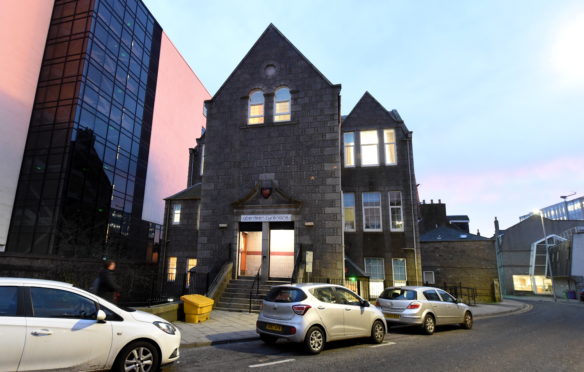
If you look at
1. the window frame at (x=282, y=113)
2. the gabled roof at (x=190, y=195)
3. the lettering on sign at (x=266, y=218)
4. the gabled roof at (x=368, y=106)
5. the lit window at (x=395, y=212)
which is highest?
the gabled roof at (x=368, y=106)

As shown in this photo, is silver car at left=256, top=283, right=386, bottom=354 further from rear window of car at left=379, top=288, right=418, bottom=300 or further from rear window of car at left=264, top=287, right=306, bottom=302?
rear window of car at left=379, top=288, right=418, bottom=300

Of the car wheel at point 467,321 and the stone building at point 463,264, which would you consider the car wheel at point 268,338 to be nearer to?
the car wheel at point 467,321

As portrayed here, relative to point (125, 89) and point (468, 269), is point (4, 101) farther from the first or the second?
point (468, 269)

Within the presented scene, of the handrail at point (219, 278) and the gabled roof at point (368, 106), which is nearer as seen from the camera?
the handrail at point (219, 278)

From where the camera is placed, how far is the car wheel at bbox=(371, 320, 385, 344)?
28.7 ft

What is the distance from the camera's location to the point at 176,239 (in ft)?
74.5

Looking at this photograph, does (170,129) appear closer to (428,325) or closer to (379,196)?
(379,196)

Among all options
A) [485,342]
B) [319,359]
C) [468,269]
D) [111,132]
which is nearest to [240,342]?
[319,359]

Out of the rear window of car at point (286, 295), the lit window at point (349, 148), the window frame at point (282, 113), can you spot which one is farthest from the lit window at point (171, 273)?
the rear window of car at point (286, 295)

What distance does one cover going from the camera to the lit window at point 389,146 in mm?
21500

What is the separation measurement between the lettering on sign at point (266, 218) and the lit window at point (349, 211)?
6.10 m

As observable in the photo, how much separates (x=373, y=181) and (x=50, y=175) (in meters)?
27.7

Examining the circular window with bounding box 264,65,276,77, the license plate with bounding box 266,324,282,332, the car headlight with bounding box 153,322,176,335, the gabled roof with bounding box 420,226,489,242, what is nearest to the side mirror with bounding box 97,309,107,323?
the car headlight with bounding box 153,322,176,335

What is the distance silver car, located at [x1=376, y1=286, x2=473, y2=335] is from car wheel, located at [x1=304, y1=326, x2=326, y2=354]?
13.3ft
